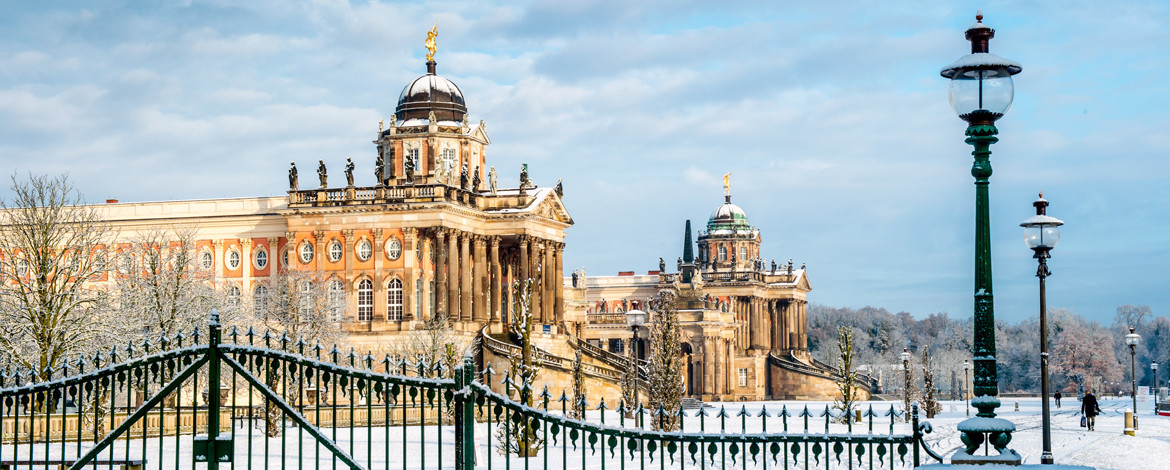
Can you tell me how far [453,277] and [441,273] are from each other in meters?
0.69

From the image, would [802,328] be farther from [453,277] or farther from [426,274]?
[426,274]

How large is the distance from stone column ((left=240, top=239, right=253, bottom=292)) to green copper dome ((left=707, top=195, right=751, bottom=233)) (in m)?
70.5

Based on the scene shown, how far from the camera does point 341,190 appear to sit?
73.1 meters

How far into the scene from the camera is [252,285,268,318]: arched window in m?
72.1

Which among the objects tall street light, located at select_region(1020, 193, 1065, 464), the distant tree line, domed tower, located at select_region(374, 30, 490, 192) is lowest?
the distant tree line

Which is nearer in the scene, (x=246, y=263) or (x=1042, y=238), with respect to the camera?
(x=1042, y=238)

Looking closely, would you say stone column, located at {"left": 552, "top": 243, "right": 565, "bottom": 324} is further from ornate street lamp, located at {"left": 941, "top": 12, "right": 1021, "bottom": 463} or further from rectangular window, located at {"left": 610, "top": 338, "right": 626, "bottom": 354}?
ornate street lamp, located at {"left": 941, "top": 12, "right": 1021, "bottom": 463}

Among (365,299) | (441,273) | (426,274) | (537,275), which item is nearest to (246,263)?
(365,299)

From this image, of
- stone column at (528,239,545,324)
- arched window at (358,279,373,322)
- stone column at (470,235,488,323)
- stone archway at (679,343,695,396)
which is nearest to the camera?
arched window at (358,279,373,322)

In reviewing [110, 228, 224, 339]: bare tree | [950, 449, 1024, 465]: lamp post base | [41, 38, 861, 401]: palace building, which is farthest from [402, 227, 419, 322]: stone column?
[950, 449, 1024, 465]: lamp post base

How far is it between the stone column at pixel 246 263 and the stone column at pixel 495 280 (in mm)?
12813

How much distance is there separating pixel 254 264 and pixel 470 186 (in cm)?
1242

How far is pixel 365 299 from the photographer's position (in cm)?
7262

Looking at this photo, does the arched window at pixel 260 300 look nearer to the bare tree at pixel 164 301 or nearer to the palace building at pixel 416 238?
the palace building at pixel 416 238
